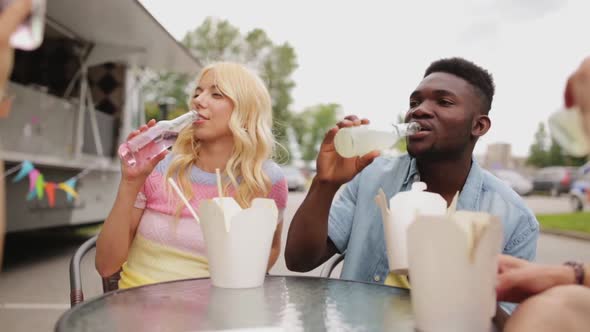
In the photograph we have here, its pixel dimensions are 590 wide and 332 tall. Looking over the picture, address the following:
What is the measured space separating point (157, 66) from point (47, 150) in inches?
125

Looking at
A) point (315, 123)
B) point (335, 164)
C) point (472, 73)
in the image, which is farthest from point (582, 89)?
point (315, 123)

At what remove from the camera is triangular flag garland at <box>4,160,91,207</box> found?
5.20 meters

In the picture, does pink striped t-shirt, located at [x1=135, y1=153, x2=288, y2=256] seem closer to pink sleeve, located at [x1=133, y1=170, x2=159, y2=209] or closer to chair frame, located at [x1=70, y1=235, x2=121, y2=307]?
pink sleeve, located at [x1=133, y1=170, x2=159, y2=209]

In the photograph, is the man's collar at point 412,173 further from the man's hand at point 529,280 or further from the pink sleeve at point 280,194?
the man's hand at point 529,280

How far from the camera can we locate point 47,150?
6473 millimetres

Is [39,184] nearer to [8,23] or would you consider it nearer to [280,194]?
[280,194]

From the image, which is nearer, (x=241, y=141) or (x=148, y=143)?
(x=148, y=143)

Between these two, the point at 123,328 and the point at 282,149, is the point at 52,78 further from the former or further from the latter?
the point at 123,328

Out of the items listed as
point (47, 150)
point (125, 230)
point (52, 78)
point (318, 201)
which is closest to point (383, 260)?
point (318, 201)

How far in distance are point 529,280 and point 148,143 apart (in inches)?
52.1

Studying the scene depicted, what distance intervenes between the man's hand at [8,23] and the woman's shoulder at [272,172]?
5.15ft

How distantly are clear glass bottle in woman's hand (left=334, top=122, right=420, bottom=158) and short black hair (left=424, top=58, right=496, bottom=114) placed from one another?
0.31 m

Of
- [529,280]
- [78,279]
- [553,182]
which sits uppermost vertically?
[529,280]

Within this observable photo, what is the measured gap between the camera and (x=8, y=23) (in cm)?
89
